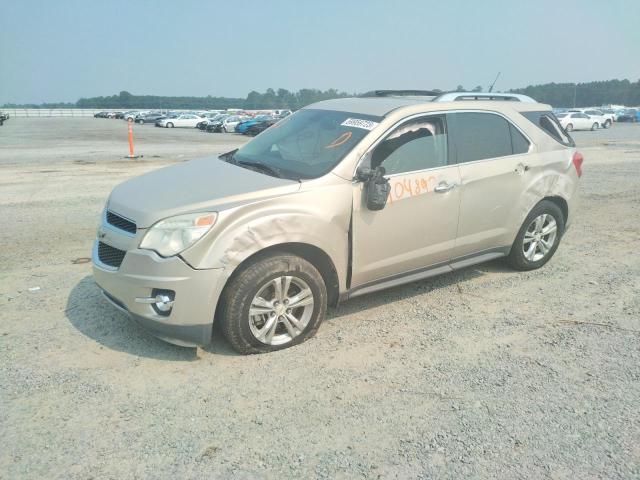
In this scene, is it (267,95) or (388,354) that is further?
(267,95)

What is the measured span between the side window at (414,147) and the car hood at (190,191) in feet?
2.75

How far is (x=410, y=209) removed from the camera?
428 cm

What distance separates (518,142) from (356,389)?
3153 mm

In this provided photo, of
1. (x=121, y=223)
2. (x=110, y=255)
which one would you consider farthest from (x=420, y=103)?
(x=110, y=255)

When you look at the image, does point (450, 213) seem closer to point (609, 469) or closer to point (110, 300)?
point (609, 469)

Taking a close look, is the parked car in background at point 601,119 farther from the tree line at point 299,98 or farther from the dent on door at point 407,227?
the dent on door at point 407,227

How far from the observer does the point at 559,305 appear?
4.73m

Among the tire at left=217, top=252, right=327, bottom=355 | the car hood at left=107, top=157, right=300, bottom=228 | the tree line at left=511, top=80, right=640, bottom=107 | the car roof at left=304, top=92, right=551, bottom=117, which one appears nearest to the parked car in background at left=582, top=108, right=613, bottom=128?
the car roof at left=304, top=92, right=551, bottom=117

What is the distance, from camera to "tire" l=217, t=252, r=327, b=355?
3.54 m

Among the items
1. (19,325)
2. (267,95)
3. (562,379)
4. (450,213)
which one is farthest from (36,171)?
(267,95)

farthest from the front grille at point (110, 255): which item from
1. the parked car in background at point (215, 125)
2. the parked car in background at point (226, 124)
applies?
the parked car in background at point (215, 125)

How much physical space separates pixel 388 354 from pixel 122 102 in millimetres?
126093

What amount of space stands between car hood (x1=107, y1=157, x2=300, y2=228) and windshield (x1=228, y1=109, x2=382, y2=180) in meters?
0.27

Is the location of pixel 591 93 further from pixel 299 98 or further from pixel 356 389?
pixel 356 389
